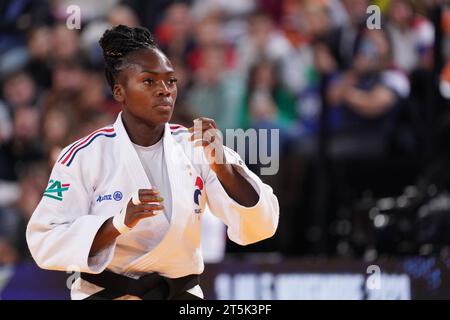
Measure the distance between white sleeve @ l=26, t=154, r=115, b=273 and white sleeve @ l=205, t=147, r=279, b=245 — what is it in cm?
54

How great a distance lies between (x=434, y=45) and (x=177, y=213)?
4961mm

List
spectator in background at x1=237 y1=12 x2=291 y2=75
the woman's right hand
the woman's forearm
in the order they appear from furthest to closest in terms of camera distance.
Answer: spectator in background at x1=237 y1=12 x2=291 y2=75 < the woman's forearm < the woman's right hand

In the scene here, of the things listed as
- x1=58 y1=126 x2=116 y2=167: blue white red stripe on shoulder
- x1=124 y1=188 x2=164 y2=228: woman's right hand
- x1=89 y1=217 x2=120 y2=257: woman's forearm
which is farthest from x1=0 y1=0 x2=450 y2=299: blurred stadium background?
x1=124 y1=188 x2=164 y2=228: woman's right hand

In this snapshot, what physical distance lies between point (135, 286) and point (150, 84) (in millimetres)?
944

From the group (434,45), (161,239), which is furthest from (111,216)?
(434,45)

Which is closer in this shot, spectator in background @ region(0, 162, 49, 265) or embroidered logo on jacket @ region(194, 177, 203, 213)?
embroidered logo on jacket @ region(194, 177, 203, 213)

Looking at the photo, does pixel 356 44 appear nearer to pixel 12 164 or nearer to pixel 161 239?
pixel 12 164

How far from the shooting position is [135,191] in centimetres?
432

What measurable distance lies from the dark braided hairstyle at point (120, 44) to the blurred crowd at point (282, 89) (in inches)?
161

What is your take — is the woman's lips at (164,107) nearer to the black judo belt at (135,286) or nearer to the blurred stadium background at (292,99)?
the black judo belt at (135,286)

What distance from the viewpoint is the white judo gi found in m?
4.27

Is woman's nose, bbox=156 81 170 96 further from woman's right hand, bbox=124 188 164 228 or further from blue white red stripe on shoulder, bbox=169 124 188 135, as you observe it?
woman's right hand, bbox=124 188 164 228

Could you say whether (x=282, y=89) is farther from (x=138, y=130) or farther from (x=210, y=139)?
(x=210, y=139)

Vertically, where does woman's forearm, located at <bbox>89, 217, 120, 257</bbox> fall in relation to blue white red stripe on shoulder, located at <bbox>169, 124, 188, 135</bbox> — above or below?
below
